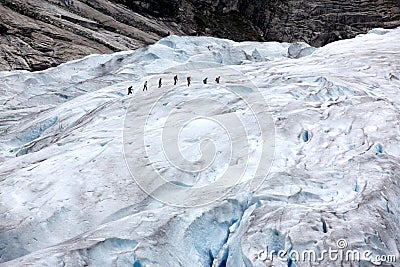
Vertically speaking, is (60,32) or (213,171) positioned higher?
(60,32)

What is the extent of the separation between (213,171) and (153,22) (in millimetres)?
40130

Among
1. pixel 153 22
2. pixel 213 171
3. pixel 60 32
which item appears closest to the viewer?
pixel 213 171

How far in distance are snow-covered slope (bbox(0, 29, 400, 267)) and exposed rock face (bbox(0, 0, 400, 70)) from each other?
17219 millimetres

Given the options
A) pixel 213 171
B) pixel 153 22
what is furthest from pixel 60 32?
pixel 213 171

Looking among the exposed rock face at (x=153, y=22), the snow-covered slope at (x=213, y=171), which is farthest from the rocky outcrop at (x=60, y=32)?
the snow-covered slope at (x=213, y=171)

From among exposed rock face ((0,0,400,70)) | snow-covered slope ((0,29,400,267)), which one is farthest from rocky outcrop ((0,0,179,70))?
snow-covered slope ((0,29,400,267))

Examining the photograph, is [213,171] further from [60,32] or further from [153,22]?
[153,22]

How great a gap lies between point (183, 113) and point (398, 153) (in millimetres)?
5278

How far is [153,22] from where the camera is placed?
161 feet

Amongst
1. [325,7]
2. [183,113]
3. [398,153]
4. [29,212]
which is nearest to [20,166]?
[29,212]

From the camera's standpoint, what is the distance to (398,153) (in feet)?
35.5

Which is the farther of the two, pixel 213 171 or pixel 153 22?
pixel 153 22

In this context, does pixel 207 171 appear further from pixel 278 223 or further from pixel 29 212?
pixel 29 212

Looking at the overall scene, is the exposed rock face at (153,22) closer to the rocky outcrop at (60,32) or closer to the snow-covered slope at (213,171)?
the rocky outcrop at (60,32)
